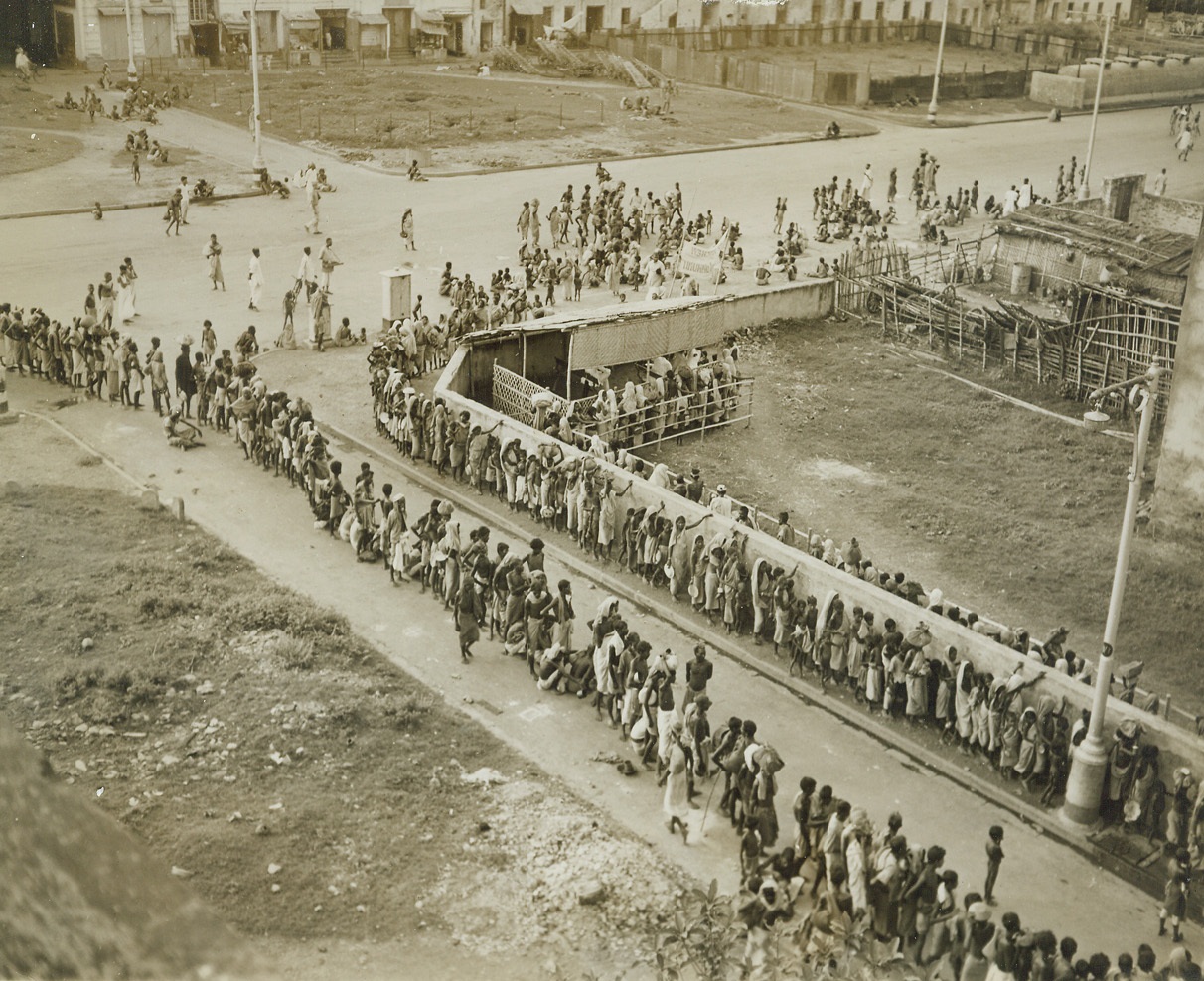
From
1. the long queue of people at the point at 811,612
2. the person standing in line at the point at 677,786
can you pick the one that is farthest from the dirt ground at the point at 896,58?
the person standing in line at the point at 677,786

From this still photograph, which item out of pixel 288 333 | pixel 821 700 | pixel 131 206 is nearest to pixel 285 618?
pixel 821 700

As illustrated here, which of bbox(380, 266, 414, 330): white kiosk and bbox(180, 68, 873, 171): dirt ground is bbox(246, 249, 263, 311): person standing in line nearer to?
bbox(380, 266, 414, 330): white kiosk

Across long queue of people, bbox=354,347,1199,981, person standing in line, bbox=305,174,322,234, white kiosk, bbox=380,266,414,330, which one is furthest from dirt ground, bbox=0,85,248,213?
long queue of people, bbox=354,347,1199,981

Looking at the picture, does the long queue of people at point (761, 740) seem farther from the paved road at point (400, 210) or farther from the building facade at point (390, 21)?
the building facade at point (390, 21)

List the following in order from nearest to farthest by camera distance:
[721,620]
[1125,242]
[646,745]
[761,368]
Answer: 1. [646,745]
2. [721,620]
3. [761,368]
4. [1125,242]

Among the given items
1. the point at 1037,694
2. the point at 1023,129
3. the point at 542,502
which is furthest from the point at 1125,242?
the point at 1023,129

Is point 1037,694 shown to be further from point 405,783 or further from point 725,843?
point 405,783
